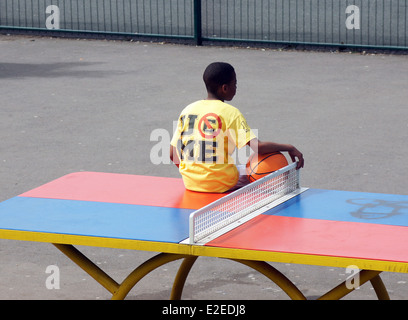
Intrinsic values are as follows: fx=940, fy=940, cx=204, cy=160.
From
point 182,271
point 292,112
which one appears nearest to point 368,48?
point 292,112

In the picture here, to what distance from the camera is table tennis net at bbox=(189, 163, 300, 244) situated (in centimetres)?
507

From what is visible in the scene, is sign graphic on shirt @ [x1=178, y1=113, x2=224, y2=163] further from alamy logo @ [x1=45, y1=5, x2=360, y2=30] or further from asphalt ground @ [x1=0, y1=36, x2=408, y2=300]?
alamy logo @ [x1=45, y1=5, x2=360, y2=30]

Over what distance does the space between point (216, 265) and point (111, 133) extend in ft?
14.6

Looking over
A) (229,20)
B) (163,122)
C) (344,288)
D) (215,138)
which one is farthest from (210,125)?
(229,20)

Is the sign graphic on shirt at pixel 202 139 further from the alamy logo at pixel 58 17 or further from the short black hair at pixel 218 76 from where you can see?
the alamy logo at pixel 58 17

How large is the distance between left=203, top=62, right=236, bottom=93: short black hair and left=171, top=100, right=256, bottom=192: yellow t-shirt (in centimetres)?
11

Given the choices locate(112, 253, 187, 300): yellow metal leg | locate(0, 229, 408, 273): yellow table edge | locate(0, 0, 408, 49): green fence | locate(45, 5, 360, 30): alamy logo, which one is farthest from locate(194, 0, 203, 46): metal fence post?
locate(0, 229, 408, 273): yellow table edge

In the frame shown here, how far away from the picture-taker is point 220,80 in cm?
589

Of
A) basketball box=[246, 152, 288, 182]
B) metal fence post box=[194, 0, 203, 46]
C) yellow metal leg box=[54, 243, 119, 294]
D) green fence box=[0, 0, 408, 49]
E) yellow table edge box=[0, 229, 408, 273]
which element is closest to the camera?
yellow table edge box=[0, 229, 408, 273]

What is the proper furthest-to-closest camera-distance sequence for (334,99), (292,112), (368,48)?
(368,48), (334,99), (292,112)

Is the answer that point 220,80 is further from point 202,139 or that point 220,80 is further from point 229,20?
point 229,20

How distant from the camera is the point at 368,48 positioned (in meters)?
16.8

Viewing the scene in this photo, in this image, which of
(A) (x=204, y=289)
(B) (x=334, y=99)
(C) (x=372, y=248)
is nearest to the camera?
(C) (x=372, y=248)
